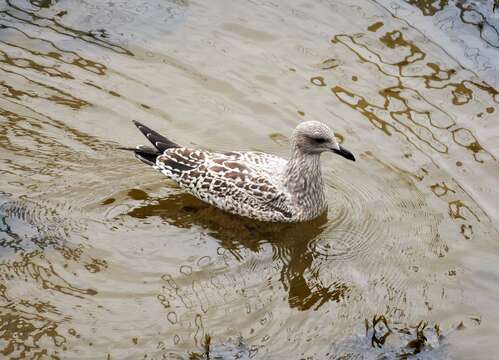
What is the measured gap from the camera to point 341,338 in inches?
274

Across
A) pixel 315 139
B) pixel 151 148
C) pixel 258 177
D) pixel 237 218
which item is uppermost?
pixel 315 139

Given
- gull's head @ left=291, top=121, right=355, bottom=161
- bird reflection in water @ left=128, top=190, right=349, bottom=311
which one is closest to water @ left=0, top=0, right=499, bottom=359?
bird reflection in water @ left=128, top=190, right=349, bottom=311

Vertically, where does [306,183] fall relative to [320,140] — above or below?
below

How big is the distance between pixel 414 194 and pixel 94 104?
11.8 ft

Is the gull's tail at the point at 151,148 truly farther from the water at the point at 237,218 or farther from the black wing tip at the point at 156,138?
the water at the point at 237,218

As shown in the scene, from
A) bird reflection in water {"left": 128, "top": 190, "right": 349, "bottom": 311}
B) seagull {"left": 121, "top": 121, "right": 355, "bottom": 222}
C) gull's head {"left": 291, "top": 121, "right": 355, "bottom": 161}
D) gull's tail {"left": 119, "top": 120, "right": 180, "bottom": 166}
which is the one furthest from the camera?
gull's tail {"left": 119, "top": 120, "right": 180, "bottom": 166}

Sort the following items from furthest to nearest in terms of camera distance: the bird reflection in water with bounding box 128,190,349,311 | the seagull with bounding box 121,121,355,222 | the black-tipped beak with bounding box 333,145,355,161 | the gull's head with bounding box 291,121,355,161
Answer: the seagull with bounding box 121,121,355,222
the gull's head with bounding box 291,121,355,161
the black-tipped beak with bounding box 333,145,355,161
the bird reflection in water with bounding box 128,190,349,311

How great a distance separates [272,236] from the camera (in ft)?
27.0

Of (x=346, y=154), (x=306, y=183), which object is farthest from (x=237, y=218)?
(x=346, y=154)

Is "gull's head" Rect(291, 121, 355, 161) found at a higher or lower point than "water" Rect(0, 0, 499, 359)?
A: higher

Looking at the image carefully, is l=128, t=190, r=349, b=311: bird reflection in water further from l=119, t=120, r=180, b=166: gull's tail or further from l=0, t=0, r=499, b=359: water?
l=119, t=120, r=180, b=166: gull's tail

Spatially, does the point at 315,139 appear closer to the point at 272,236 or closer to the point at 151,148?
→ the point at 272,236

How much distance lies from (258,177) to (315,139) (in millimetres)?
674

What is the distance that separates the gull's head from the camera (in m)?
8.14
